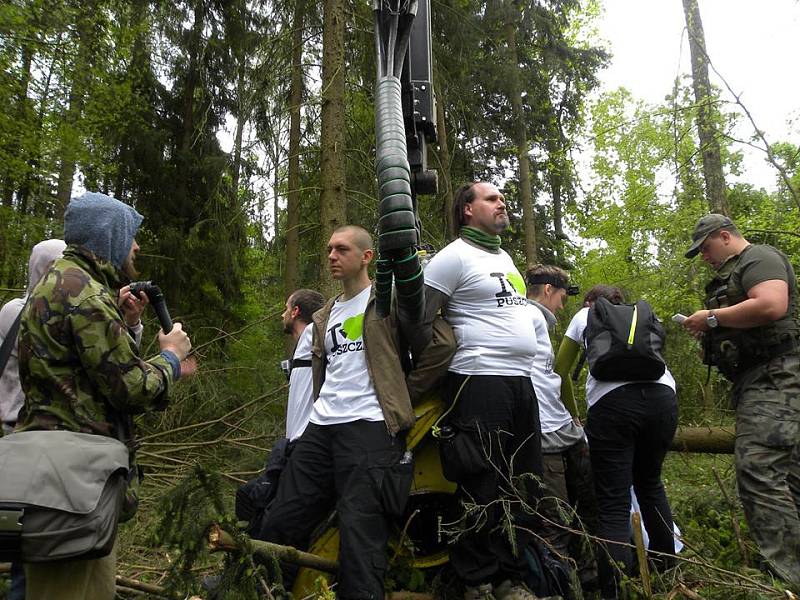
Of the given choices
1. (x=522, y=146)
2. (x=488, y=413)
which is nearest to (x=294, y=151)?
(x=488, y=413)

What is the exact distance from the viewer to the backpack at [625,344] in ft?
11.6

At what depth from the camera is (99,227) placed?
7.43 ft

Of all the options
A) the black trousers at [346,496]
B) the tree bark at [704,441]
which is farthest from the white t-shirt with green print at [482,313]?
the tree bark at [704,441]

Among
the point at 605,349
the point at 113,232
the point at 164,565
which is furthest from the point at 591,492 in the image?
the point at 113,232

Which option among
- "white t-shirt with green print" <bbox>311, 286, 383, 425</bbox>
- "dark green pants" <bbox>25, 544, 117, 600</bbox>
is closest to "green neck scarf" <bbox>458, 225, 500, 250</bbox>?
"white t-shirt with green print" <bbox>311, 286, 383, 425</bbox>

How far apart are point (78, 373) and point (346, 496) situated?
1.23 meters

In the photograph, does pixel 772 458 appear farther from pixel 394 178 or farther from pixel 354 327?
pixel 394 178

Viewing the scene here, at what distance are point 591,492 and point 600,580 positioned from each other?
85 centimetres

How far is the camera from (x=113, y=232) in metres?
2.30

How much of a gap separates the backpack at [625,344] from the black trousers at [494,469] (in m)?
0.71

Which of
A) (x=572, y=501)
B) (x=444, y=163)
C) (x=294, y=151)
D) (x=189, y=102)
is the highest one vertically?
(x=189, y=102)

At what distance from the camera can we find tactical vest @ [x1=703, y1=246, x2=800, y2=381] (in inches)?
137

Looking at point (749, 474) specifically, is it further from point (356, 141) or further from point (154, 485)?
point (356, 141)

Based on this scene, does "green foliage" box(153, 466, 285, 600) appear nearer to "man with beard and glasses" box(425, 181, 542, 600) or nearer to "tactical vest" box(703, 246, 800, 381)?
"man with beard and glasses" box(425, 181, 542, 600)
